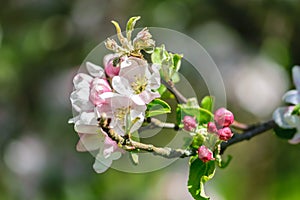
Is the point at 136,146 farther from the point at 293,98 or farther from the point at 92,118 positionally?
the point at 293,98

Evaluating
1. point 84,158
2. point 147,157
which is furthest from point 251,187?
point 147,157

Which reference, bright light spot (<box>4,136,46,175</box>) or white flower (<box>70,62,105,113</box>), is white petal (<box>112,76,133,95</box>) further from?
bright light spot (<box>4,136,46,175</box>)

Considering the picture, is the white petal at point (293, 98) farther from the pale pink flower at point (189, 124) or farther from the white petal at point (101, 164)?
the white petal at point (101, 164)

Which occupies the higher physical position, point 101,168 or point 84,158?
point 101,168

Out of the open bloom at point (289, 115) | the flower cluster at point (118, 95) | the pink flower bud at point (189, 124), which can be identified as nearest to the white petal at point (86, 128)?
the flower cluster at point (118, 95)

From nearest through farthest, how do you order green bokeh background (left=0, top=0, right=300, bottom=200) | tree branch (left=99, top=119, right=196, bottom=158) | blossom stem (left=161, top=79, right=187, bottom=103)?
tree branch (left=99, top=119, right=196, bottom=158), blossom stem (left=161, top=79, right=187, bottom=103), green bokeh background (left=0, top=0, right=300, bottom=200)

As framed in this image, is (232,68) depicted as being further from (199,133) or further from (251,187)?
(199,133)

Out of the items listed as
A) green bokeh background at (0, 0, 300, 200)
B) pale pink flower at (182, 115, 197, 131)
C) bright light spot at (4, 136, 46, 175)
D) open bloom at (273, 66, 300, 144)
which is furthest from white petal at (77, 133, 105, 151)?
bright light spot at (4, 136, 46, 175)
